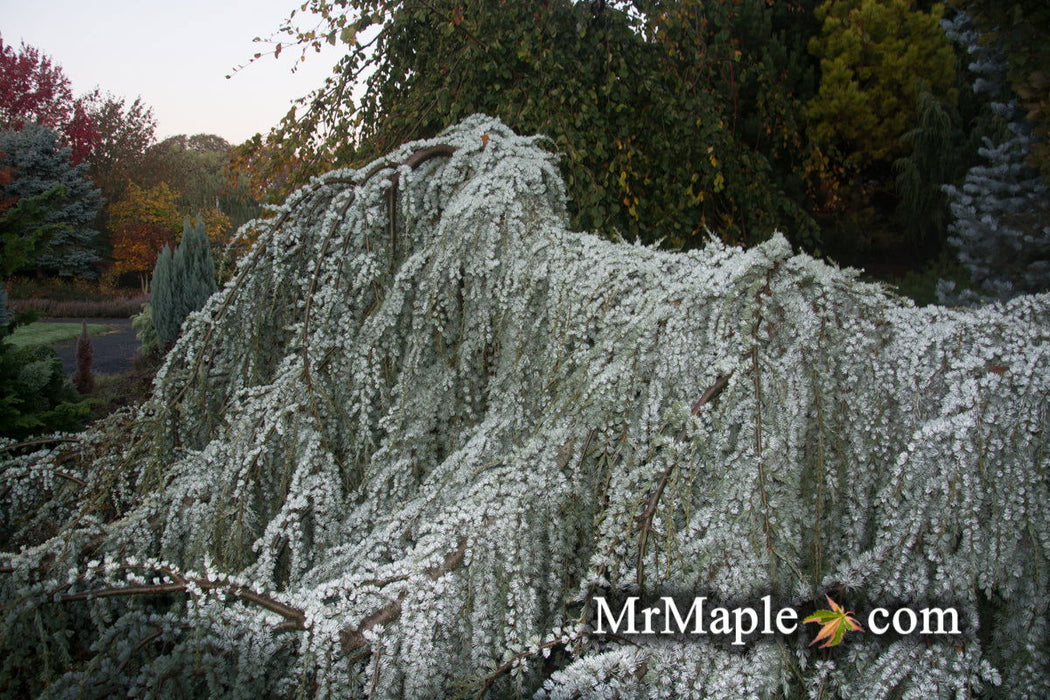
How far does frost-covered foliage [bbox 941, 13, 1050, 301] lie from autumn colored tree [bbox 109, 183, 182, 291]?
1226cm

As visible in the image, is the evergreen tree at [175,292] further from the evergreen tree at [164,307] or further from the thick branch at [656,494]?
the thick branch at [656,494]

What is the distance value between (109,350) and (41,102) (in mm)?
6939

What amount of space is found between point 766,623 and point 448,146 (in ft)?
4.49

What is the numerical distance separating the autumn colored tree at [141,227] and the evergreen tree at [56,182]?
40 cm

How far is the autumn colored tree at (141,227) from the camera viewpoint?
12.8 meters

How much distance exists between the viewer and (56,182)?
12.3m

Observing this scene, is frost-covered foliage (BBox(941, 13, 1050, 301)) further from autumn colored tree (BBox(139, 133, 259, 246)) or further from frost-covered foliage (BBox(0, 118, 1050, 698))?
autumn colored tree (BBox(139, 133, 259, 246))

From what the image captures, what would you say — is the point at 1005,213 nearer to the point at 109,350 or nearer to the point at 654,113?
the point at 654,113

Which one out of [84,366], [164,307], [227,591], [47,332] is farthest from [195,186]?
[227,591]

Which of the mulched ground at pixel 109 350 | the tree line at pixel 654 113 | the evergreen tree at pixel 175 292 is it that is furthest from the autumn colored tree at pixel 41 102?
the tree line at pixel 654 113

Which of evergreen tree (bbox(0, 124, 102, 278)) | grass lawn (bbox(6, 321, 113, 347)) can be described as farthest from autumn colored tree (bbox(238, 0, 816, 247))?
evergreen tree (bbox(0, 124, 102, 278))

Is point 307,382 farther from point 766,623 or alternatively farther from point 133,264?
point 133,264

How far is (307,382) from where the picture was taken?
1710mm

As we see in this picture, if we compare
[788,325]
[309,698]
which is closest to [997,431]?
[788,325]
